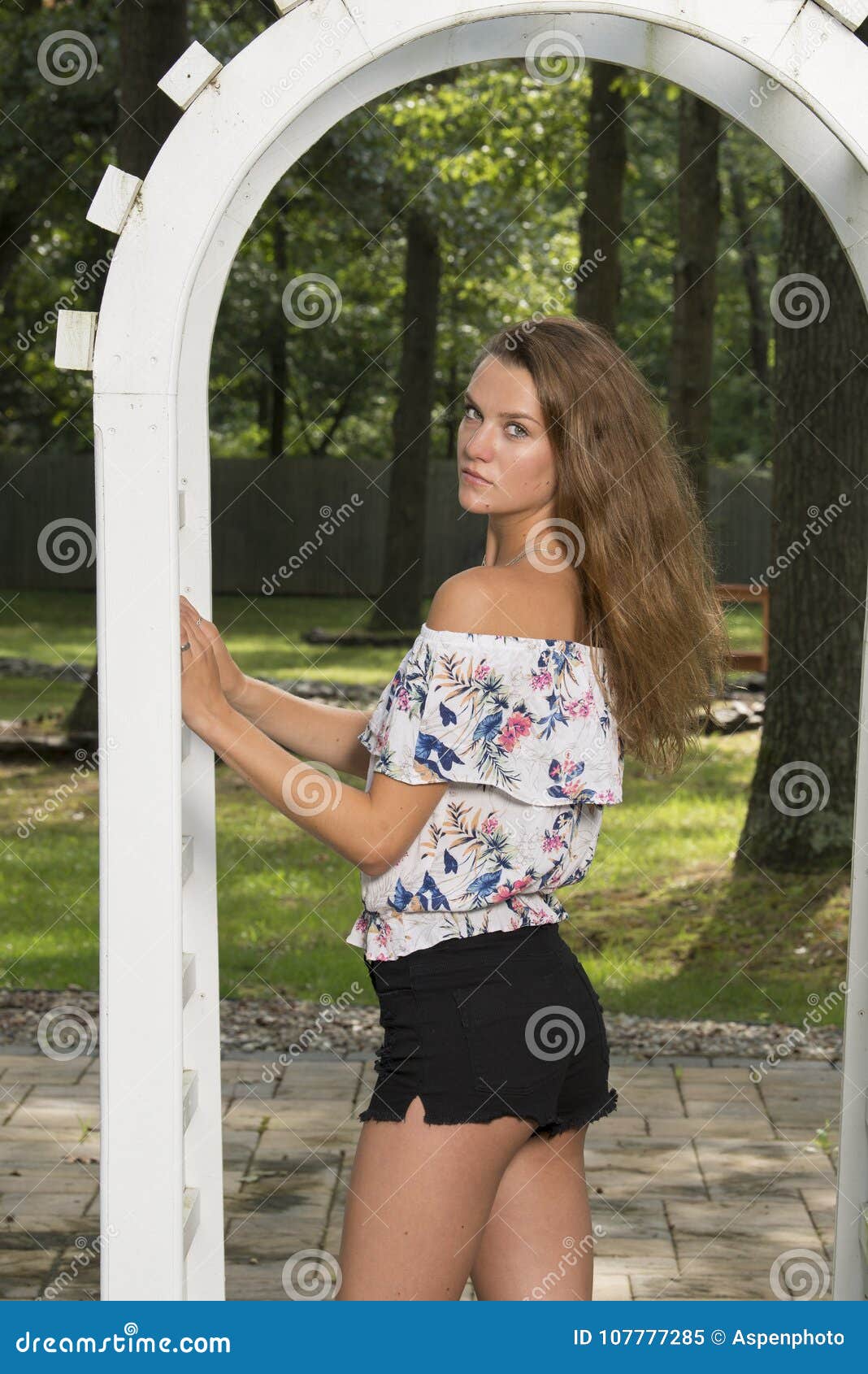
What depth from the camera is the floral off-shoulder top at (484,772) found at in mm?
2018

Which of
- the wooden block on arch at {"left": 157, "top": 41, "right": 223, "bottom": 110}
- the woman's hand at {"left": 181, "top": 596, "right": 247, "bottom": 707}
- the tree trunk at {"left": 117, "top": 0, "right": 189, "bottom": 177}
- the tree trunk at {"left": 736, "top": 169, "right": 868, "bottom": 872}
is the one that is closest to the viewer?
the wooden block on arch at {"left": 157, "top": 41, "right": 223, "bottom": 110}

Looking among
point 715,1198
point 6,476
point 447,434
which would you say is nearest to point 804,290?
point 715,1198

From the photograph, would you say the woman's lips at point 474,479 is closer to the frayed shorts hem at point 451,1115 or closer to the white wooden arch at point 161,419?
the white wooden arch at point 161,419

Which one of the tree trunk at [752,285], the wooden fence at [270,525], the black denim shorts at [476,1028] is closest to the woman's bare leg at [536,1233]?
the black denim shorts at [476,1028]

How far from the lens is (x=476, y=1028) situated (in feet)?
6.73

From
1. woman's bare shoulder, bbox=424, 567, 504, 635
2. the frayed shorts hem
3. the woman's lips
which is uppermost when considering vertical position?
the woman's lips

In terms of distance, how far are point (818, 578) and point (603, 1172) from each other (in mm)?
3790

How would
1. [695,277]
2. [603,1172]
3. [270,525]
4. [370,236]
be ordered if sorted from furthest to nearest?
[270,525] → [370,236] → [695,277] → [603,1172]

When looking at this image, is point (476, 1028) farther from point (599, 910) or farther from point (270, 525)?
point (270, 525)

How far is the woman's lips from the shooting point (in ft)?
7.12

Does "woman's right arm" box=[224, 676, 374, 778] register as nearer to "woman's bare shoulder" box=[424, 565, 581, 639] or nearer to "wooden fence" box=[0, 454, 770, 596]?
"woman's bare shoulder" box=[424, 565, 581, 639]

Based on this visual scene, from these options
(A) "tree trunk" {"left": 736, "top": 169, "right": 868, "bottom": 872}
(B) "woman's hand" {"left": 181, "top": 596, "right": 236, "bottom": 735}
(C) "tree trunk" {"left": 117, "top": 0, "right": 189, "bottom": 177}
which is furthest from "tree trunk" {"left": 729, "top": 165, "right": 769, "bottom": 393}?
(B) "woman's hand" {"left": 181, "top": 596, "right": 236, "bottom": 735}

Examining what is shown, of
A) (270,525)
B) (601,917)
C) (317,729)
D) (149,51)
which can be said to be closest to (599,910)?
(601,917)

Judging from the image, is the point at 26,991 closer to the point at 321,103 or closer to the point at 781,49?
the point at 321,103
